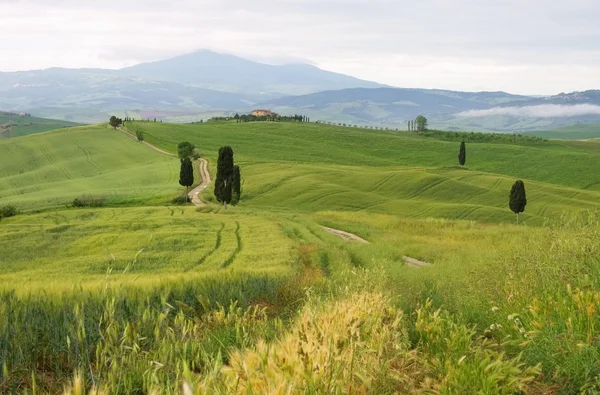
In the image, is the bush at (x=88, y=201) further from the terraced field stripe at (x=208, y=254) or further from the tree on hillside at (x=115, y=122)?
the tree on hillside at (x=115, y=122)

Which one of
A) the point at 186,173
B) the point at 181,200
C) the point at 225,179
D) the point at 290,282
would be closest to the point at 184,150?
the point at 186,173

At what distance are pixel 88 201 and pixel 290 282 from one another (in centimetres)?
5782

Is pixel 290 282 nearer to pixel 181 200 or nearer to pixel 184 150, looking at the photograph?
pixel 181 200

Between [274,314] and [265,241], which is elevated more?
[274,314]

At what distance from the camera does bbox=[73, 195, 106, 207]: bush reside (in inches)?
2542

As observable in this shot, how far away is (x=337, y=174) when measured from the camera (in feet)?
295

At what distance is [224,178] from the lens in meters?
62.6

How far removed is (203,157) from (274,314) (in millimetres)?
94334

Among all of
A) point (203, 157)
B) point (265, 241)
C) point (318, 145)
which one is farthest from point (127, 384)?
point (318, 145)

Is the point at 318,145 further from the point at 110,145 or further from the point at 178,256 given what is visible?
the point at 178,256

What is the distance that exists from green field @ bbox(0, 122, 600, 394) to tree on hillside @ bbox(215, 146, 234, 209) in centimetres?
588

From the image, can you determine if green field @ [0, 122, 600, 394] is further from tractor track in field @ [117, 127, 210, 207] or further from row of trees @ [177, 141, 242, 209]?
row of trees @ [177, 141, 242, 209]

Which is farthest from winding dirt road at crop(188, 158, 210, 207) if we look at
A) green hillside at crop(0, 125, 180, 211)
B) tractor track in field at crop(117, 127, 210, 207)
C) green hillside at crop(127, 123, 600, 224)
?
green hillside at crop(0, 125, 180, 211)

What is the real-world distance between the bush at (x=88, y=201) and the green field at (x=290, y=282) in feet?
8.20
